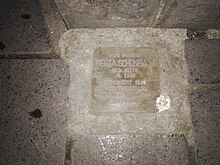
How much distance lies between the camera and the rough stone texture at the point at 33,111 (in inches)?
57.2

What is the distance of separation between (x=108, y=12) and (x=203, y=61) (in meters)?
0.73

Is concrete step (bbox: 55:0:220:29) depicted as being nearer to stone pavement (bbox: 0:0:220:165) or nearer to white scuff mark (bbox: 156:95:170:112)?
stone pavement (bbox: 0:0:220:165)

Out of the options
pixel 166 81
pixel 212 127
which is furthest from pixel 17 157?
pixel 212 127

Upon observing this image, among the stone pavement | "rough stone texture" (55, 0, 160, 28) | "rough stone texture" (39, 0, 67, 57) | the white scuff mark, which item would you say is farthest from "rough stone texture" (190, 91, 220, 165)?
"rough stone texture" (39, 0, 67, 57)

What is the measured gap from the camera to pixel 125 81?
152 cm

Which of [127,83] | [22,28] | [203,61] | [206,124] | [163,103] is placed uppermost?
[22,28]

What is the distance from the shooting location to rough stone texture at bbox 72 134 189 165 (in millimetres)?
1435

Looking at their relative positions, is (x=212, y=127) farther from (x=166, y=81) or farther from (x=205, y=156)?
(x=166, y=81)

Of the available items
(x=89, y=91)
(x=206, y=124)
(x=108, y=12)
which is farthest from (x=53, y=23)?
(x=206, y=124)

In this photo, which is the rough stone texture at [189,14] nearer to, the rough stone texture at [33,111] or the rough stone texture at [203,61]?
the rough stone texture at [203,61]

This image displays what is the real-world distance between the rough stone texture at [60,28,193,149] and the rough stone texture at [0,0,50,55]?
7.3 inches

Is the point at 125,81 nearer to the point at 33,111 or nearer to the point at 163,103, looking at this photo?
the point at 163,103

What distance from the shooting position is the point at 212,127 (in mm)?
1482

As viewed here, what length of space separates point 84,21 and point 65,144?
0.84m
